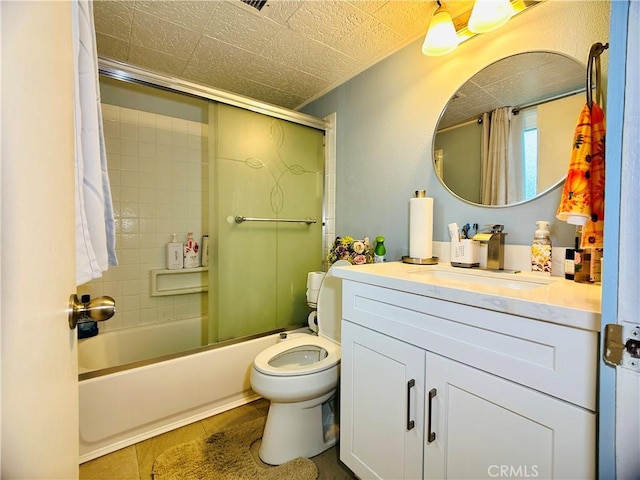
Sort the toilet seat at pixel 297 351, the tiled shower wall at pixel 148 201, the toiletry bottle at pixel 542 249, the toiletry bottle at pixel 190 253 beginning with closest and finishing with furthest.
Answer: the toiletry bottle at pixel 542 249 < the toilet seat at pixel 297 351 < the tiled shower wall at pixel 148 201 < the toiletry bottle at pixel 190 253

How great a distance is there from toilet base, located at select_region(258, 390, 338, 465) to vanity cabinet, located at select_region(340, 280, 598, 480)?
0.24m

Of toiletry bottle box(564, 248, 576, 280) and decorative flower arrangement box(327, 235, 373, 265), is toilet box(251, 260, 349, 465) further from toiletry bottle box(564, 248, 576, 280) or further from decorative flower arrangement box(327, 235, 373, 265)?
toiletry bottle box(564, 248, 576, 280)

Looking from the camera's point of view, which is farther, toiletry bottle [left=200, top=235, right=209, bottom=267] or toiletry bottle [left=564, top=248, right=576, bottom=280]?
toiletry bottle [left=200, top=235, right=209, bottom=267]

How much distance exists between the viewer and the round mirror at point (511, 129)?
110 centimetres

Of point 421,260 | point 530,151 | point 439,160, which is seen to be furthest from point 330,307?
point 530,151

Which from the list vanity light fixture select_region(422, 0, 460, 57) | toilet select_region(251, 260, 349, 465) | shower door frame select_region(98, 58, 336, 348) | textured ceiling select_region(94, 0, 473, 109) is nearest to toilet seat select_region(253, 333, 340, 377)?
toilet select_region(251, 260, 349, 465)

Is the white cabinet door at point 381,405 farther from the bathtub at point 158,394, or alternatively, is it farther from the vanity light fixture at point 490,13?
the vanity light fixture at point 490,13

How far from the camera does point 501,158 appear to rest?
1.27 m

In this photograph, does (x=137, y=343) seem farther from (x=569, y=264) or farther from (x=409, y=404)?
(x=569, y=264)

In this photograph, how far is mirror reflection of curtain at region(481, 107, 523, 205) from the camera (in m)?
1.21

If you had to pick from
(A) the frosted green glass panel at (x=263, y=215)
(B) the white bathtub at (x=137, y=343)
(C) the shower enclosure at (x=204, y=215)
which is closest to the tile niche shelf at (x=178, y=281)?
(C) the shower enclosure at (x=204, y=215)

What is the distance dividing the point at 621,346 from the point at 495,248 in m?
0.74

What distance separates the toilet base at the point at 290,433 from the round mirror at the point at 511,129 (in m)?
1.21

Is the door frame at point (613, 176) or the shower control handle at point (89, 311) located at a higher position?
the door frame at point (613, 176)
